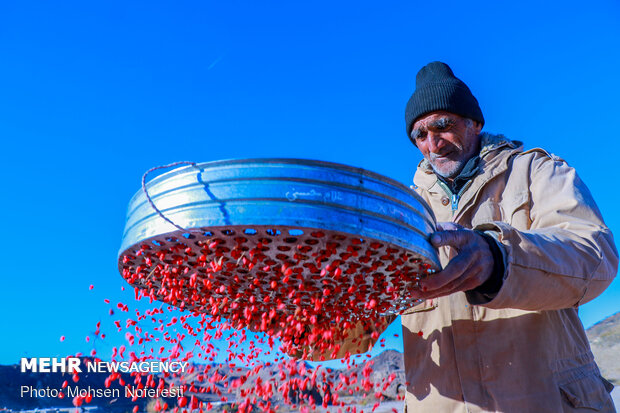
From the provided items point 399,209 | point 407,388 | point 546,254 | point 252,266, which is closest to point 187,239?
point 252,266

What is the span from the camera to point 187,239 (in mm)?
1515

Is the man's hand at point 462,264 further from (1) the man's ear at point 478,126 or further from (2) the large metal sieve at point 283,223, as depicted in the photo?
(1) the man's ear at point 478,126

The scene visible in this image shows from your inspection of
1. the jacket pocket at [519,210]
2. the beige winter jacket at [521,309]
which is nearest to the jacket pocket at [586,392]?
the beige winter jacket at [521,309]

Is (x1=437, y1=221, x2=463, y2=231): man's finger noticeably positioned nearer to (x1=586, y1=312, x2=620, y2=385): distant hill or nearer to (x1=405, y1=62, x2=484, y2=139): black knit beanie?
(x1=405, y1=62, x2=484, y2=139): black knit beanie

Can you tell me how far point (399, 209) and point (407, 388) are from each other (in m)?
1.63

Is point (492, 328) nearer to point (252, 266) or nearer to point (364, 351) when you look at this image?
point (364, 351)

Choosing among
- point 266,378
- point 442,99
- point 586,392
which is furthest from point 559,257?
point 266,378

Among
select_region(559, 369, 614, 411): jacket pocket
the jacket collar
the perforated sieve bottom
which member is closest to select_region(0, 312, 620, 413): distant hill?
the jacket collar

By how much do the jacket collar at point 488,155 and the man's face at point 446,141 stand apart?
0.05 metres

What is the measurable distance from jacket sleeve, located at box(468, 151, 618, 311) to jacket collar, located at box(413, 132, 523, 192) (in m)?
0.57

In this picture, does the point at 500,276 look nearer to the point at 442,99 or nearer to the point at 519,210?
the point at 519,210

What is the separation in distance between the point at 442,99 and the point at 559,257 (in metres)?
1.71

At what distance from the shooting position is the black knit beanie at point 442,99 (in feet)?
10.4

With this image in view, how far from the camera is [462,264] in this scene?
5.61 feet
